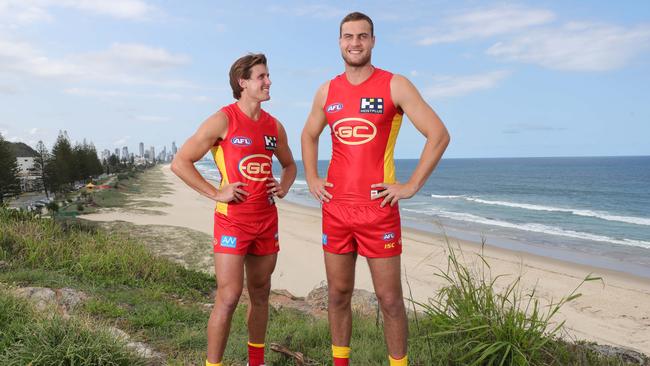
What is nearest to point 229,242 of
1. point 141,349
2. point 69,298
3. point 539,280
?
point 141,349

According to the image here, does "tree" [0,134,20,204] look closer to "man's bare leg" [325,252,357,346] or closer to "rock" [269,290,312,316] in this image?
"rock" [269,290,312,316]

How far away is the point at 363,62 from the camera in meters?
3.39

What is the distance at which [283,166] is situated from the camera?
4.10 metres

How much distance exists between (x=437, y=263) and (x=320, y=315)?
1178 cm

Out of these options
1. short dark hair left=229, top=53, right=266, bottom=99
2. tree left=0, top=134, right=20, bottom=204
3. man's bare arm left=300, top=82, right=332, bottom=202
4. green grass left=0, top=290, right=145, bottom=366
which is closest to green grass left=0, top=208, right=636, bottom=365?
green grass left=0, top=290, right=145, bottom=366

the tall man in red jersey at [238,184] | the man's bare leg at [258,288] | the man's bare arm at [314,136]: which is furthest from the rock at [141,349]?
the man's bare arm at [314,136]

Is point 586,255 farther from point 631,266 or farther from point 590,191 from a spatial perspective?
point 590,191

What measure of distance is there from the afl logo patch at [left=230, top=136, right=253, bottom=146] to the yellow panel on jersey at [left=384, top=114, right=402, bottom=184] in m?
1.00

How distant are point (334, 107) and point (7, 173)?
1664 inches

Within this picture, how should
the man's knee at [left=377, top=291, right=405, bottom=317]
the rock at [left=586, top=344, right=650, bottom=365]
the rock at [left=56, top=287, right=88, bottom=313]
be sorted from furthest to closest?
the rock at [left=56, top=287, right=88, bottom=313] → the rock at [left=586, top=344, right=650, bottom=365] → the man's knee at [left=377, top=291, right=405, bottom=317]

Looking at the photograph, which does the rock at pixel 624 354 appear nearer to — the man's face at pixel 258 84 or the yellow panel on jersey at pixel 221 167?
the yellow panel on jersey at pixel 221 167

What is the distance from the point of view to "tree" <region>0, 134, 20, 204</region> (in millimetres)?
37312

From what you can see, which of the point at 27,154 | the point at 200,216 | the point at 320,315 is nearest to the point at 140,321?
the point at 320,315

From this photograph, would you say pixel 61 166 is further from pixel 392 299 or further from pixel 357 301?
pixel 392 299
